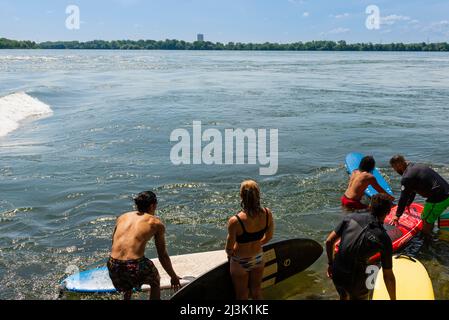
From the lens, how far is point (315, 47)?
16412cm

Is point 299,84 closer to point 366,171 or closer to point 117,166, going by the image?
point 117,166

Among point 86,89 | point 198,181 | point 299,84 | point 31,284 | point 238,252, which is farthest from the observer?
point 299,84

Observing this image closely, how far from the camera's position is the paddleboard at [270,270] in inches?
238

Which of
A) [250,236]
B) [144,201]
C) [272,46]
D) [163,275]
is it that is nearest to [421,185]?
[250,236]

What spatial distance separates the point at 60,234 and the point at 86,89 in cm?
3007

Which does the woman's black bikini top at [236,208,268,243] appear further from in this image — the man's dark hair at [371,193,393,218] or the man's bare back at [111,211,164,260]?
the man's dark hair at [371,193,393,218]

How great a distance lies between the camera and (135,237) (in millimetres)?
5477

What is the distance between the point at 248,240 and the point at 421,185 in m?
3.88

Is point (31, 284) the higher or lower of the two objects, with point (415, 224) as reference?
lower

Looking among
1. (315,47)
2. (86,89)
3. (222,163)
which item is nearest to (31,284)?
(222,163)

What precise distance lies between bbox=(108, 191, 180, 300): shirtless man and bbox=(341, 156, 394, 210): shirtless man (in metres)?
5.14

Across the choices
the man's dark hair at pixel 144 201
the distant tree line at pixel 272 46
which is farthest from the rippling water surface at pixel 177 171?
the distant tree line at pixel 272 46

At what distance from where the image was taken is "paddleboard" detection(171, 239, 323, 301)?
6.04m

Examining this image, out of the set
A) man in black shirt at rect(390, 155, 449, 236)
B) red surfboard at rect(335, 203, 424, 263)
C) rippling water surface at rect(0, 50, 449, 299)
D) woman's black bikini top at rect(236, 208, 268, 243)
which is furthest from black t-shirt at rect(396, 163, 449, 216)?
woman's black bikini top at rect(236, 208, 268, 243)
